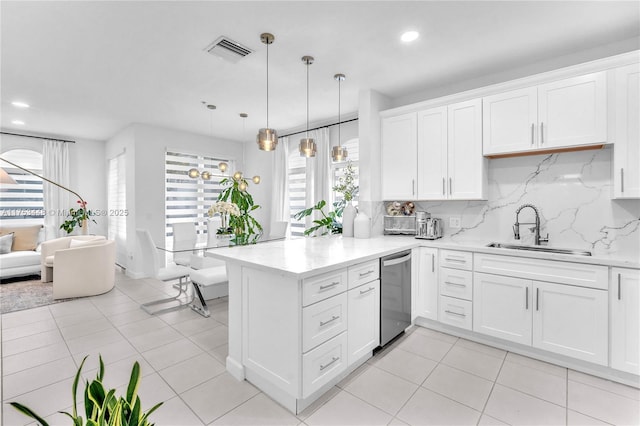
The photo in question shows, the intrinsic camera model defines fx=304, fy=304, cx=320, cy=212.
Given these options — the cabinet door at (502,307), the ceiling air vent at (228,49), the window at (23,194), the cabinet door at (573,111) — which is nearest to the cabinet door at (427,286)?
the cabinet door at (502,307)

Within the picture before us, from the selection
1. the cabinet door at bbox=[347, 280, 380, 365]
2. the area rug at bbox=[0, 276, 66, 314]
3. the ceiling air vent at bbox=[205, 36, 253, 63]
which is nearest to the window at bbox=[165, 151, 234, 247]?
the area rug at bbox=[0, 276, 66, 314]

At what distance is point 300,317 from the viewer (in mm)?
1861

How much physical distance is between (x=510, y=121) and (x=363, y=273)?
2.03 m

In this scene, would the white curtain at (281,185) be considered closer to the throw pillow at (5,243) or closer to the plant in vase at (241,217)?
the plant in vase at (241,217)

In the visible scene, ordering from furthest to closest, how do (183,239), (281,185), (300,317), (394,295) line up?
1. (281,185)
2. (183,239)
3. (394,295)
4. (300,317)

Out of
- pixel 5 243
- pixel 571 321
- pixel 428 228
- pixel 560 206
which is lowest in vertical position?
pixel 571 321

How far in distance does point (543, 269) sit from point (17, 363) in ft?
14.5

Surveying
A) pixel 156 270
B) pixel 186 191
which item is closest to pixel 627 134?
pixel 156 270

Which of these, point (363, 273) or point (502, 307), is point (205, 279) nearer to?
point (363, 273)

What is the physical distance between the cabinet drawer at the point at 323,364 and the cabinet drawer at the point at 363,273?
383mm

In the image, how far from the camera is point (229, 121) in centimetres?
513

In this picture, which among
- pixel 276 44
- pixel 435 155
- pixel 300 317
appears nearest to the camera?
pixel 300 317

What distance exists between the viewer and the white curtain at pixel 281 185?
5.88 meters

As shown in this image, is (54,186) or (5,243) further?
(54,186)
